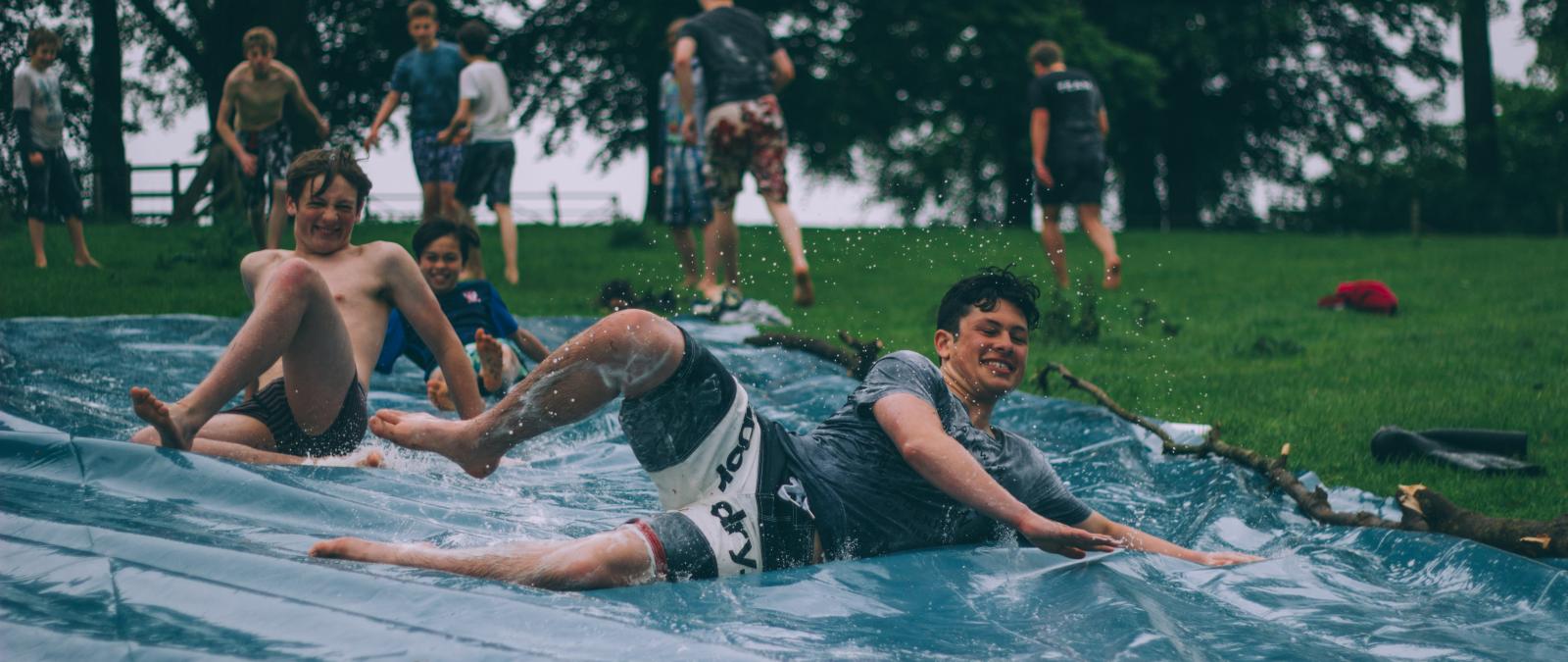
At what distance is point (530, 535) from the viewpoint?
399cm

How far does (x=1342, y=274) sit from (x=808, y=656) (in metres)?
11.6

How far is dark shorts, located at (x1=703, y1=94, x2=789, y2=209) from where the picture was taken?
9.19 meters

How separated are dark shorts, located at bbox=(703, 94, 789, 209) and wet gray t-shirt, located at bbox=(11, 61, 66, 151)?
4899mm

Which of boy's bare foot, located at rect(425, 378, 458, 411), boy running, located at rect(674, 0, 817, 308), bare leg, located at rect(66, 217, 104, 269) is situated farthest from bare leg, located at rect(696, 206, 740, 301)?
bare leg, located at rect(66, 217, 104, 269)

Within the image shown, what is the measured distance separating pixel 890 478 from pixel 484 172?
293 inches

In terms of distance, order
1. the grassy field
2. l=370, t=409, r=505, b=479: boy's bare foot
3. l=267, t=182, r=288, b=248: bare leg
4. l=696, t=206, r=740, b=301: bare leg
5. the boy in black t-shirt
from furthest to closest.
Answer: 1. the boy in black t-shirt
2. l=267, t=182, r=288, b=248: bare leg
3. l=696, t=206, r=740, b=301: bare leg
4. the grassy field
5. l=370, t=409, r=505, b=479: boy's bare foot

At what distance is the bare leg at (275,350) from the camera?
4.03 meters

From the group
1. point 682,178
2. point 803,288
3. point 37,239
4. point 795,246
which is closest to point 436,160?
point 682,178

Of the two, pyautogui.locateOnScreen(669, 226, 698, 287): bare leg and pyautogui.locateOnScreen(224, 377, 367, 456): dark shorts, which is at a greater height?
pyautogui.locateOnScreen(669, 226, 698, 287): bare leg

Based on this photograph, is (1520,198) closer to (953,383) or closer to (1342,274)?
(1342,274)

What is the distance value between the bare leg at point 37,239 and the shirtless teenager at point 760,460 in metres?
8.12

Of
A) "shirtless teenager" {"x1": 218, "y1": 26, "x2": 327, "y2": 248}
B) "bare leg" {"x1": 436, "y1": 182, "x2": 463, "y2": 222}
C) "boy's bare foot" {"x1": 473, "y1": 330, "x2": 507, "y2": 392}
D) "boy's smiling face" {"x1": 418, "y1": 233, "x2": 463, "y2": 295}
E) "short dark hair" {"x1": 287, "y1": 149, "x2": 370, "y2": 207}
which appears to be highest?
"shirtless teenager" {"x1": 218, "y1": 26, "x2": 327, "y2": 248}

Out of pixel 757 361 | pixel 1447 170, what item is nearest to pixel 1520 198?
pixel 1447 170

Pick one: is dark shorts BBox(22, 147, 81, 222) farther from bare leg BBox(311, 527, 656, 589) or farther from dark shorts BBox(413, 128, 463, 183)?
bare leg BBox(311, 527, 656, 589)
